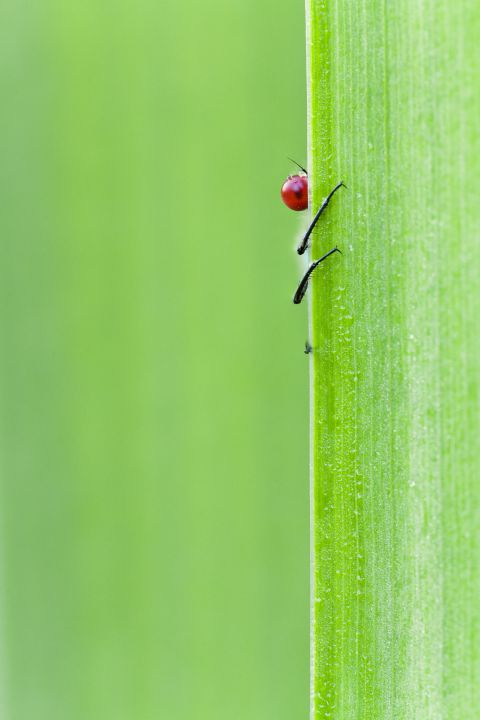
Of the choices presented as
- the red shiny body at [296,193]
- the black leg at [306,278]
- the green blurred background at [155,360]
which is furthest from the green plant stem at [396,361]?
the green blurred background at [155,360]

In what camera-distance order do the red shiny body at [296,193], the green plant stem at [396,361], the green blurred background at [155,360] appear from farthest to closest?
the green blurred background at [155,360], the red shiny body at [296,193], the green plant stem at [396,361]

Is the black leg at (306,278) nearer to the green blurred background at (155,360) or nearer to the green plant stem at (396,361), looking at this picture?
the green plant stem at (396,361)

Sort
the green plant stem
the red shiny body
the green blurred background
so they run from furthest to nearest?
the green blurred background → the red shiny body → the green plant stem

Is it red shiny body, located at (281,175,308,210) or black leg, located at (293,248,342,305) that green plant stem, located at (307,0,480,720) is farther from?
red shiny body, located at (281,175,308,210)

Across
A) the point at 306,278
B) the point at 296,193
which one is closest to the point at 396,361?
the point at 306,278

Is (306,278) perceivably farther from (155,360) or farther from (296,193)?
(155,360)

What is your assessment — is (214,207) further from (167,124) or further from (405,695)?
(405,695)

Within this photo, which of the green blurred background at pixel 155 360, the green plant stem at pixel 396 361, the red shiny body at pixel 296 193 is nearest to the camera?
the green plant stem at pixel 396 361

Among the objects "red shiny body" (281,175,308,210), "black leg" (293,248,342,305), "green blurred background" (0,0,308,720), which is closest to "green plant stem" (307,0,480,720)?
"black leg" (293,248,342,305)
